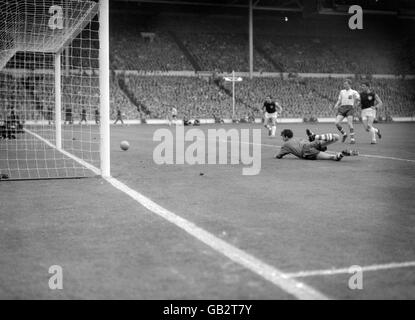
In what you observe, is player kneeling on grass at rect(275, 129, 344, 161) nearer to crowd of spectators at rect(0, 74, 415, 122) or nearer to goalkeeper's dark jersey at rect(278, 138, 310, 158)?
goalkeeper's dark jersey at rect(278, 138, 310, 158)

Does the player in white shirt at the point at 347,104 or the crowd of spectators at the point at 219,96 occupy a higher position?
the crowd of spectators at the point at 219,96

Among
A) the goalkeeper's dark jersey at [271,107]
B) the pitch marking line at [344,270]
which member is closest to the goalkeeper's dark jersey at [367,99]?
the goalkeeper's dark jersey at [271,107]

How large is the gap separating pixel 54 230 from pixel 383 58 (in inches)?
2167

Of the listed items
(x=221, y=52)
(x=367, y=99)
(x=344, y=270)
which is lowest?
(x=344, y=270)

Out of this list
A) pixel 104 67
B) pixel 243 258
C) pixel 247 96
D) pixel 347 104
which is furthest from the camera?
pixel 247 96

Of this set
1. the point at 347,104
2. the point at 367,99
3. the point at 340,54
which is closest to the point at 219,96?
the point at 340,54

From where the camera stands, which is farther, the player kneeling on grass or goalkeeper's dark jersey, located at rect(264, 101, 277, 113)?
goalkeeper's dark jersey, located at rect(264, 101, 277, 113)

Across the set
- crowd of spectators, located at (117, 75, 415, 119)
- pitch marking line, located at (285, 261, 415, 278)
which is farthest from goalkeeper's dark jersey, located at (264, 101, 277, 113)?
crowd of spectators, located at (117, 75, 415, 119)

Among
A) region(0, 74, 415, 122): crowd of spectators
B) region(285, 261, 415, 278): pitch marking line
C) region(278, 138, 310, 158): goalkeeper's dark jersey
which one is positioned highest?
region(0, 74, 415, 122): crowd of spectators

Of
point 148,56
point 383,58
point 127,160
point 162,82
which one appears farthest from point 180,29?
point 127,160

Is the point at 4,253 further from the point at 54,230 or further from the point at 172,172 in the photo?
the point at 172,172

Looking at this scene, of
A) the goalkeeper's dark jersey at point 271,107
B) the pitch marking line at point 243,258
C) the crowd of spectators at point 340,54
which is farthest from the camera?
the crowd of spectators at point 340,54

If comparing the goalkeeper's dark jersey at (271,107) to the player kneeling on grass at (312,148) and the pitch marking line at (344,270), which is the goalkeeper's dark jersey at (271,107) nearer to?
the player kneeling on grass at (312,148)

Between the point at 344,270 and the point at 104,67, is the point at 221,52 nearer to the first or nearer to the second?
the point at 104,67
